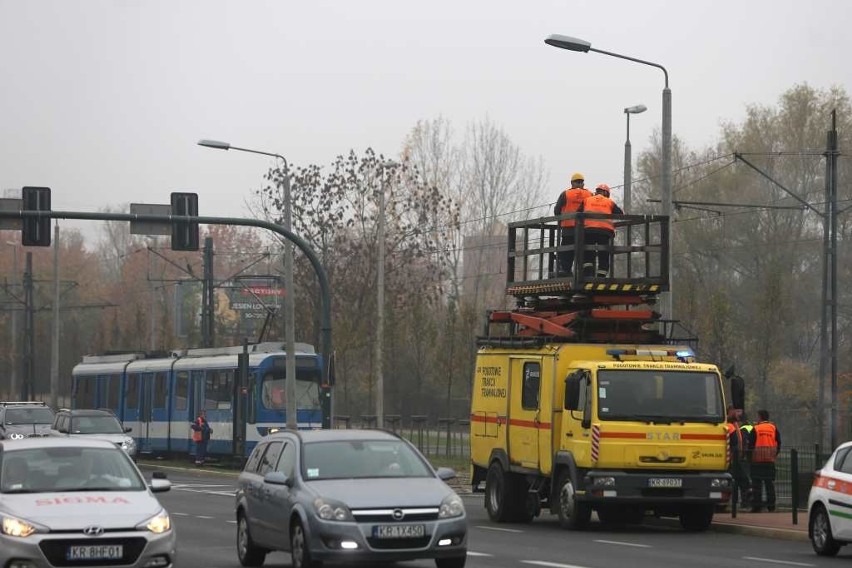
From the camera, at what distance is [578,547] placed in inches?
798

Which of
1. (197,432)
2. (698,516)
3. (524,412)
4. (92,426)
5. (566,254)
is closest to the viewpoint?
(698,516)

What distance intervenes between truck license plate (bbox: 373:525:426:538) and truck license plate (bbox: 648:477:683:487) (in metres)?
8.32

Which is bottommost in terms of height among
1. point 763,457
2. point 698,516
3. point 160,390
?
point 698,516

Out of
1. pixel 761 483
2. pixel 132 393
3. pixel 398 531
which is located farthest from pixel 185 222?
pixel 132 393

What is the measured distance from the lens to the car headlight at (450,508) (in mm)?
15148

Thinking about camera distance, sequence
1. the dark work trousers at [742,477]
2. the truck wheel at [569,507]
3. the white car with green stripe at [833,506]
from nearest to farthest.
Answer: the white car with green stripe at [833,506] < the truck wheel at [569,507] < the dark work trousers at [742,477]

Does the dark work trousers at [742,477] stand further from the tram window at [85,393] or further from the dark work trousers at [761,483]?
the tram window at [85,393]

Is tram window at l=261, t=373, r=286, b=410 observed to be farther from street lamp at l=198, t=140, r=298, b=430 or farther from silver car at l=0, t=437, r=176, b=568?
silver car at l=0, t=437, r=176, b=568

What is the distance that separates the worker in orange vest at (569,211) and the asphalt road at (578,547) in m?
3.91

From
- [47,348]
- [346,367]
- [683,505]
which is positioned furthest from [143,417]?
[47,348]

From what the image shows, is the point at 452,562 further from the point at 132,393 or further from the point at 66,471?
the point at 132,393

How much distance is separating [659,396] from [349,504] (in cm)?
878

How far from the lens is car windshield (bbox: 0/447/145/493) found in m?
14.8

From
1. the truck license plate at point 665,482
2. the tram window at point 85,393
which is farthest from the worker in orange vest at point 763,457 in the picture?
the tram window at point 85,393
